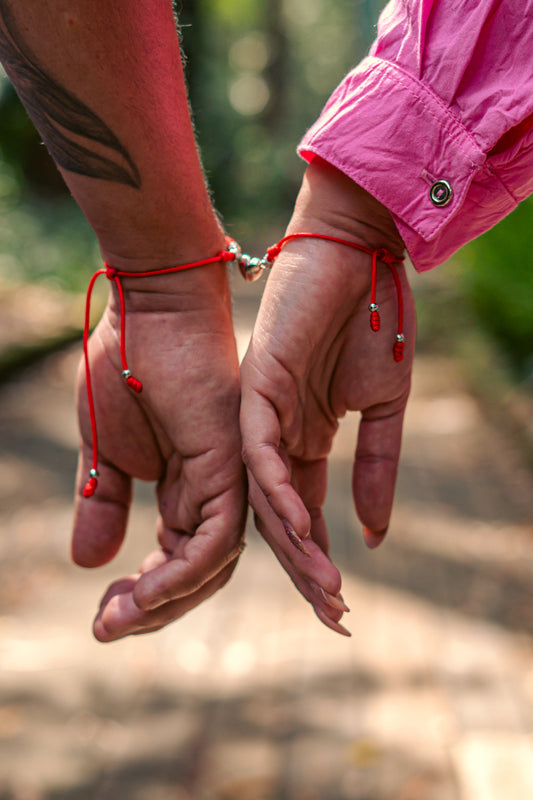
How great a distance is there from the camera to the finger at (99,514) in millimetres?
1567

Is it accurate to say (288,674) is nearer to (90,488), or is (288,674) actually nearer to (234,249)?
(90,488)

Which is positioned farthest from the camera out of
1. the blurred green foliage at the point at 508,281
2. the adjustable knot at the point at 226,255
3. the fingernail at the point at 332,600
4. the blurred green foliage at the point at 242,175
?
the blurred green foliage at the point at 242,175

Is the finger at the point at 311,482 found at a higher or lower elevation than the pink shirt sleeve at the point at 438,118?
lower

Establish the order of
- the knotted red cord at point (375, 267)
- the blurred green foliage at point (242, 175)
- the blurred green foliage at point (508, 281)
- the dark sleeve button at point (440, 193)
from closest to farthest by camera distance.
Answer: the dark sleeve button at point (440, 193)
the knotted red cord at point (375, 267)
the blurred green foliage at point (508, 281)
the blurred green foliage at point (242, 175)

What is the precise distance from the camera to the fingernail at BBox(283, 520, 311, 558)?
116 centimetres

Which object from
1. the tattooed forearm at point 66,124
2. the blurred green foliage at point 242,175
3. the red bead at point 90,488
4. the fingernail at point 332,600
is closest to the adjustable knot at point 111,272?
the tattooed forearm at point 66,124

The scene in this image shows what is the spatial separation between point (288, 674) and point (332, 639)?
10.0 inches

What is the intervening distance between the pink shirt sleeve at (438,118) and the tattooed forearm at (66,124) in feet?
1.07

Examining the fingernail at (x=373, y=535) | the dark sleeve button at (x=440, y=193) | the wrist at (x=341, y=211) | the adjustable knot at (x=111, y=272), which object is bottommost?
the fingernail at (x=373, y=535)

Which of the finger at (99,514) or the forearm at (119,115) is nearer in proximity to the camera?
the forearm at (119,115)

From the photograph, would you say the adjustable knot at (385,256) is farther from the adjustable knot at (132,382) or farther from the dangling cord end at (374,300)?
the adjustable knot at (132,382)

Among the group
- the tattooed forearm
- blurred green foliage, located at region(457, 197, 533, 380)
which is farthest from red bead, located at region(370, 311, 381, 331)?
blurred green foliage, located at region(457, 197, 533, 380)

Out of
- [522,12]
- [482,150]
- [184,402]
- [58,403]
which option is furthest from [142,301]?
[58,403]

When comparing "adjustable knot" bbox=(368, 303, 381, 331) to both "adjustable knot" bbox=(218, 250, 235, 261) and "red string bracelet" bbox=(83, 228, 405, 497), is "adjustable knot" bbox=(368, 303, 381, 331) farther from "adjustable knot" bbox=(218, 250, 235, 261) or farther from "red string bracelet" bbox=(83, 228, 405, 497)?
"adjustable knot" bbox=(218, 250, 235, 261)
